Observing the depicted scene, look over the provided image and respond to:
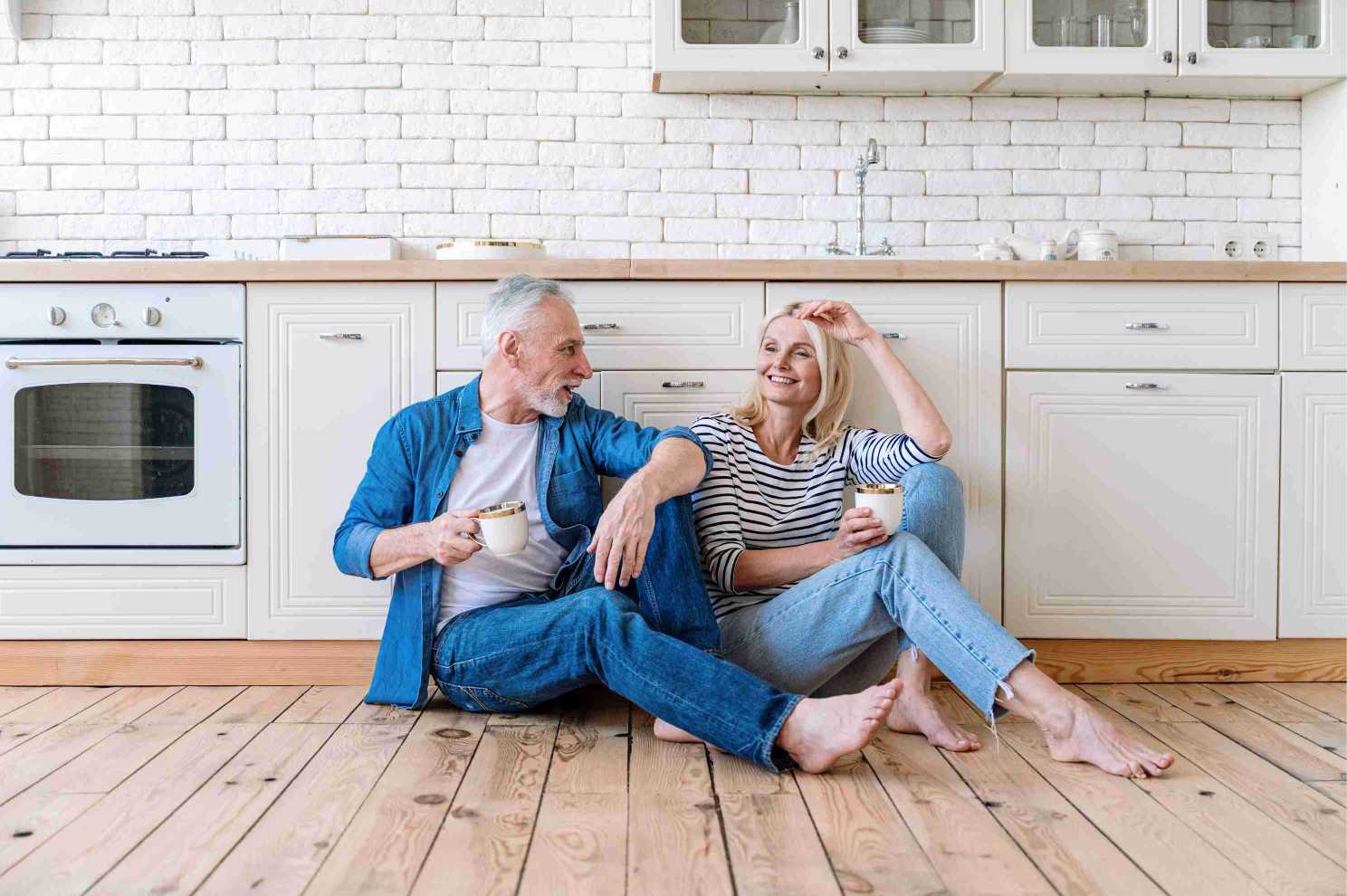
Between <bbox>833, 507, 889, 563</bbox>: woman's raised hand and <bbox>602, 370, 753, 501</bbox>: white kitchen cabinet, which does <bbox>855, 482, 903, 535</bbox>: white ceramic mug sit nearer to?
<bbox>833, 507, 889, 563</bbox>: woman's raised hand

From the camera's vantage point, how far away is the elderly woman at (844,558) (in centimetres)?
181

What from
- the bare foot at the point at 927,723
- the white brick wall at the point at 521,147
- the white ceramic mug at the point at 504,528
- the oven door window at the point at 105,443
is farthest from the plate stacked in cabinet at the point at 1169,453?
the oven door window at the point at 105,443

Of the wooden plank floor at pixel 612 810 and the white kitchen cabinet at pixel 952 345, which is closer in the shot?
the wooden plank floor at pixel 612 810

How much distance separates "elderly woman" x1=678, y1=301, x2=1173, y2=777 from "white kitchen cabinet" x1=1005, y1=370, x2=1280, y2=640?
1.11ft

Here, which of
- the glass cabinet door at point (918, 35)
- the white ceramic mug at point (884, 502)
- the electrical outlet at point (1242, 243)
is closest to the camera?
the white ceramic mug at point (884, 502)

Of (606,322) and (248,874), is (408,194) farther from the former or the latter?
(248,874)

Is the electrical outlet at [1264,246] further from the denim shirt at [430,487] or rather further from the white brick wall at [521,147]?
the denim shirt at [430,487]

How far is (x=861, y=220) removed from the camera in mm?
3068

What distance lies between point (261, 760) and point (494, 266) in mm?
1127

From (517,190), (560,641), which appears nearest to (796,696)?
(560,641)

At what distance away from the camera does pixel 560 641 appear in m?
1.93

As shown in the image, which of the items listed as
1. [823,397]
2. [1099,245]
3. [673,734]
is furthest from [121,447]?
Result: [1099,245]

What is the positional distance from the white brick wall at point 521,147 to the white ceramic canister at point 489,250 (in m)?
0.25

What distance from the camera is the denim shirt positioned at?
2.11 metres
